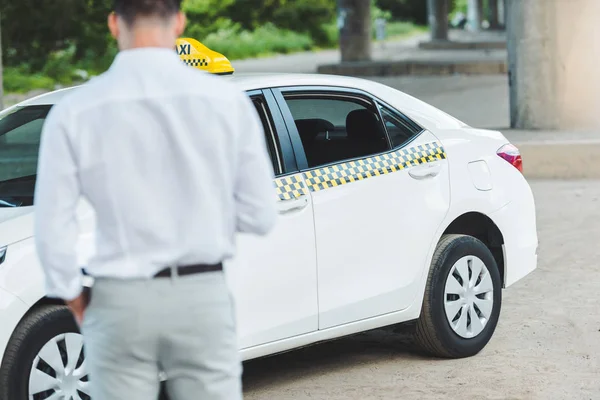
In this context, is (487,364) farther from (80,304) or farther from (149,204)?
(149,204)

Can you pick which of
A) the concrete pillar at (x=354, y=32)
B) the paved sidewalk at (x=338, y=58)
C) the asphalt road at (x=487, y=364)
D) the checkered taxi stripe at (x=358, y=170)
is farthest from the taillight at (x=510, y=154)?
the concrete pillar at (x=354, y=32)

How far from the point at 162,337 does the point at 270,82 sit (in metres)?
2.82

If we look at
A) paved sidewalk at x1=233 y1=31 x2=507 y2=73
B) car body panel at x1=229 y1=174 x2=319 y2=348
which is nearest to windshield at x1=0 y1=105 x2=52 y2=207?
car body panel at x1=229 y1=174 x2=319 y2=348

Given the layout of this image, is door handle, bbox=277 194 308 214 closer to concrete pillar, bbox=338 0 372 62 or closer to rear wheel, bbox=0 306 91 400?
rear wheel, bbox=0 306 91 400

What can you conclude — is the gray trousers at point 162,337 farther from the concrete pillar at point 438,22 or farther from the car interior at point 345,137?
the concrete pillar at point 438,22

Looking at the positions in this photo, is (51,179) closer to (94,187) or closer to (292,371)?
(94,187)

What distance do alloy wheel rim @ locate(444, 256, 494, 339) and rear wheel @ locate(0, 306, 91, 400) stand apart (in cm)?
203

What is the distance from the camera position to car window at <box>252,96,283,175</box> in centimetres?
554

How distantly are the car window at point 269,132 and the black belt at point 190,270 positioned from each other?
2415 mm

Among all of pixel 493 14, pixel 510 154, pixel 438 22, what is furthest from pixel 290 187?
pixel 493 14

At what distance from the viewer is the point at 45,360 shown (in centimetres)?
487

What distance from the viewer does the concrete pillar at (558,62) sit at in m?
15.6

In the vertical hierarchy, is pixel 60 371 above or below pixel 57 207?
below

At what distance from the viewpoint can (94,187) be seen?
3.03m
